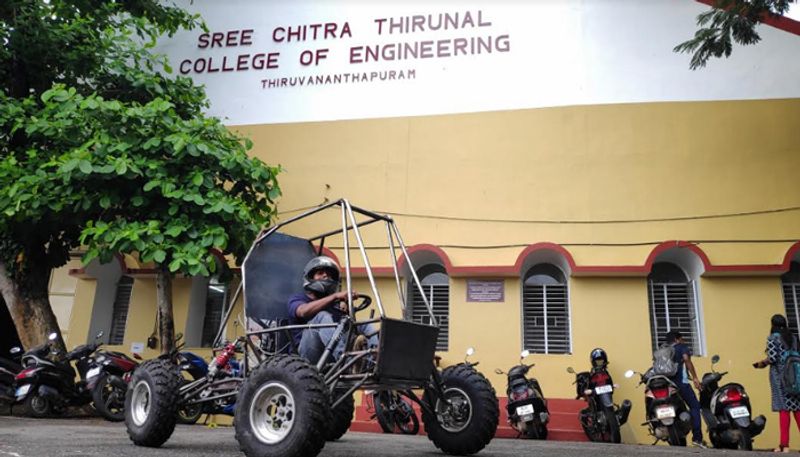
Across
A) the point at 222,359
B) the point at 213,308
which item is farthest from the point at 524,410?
the point at 213,308

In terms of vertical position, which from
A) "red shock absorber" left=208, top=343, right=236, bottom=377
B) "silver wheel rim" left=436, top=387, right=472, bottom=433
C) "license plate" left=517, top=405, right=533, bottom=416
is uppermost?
"red shock absorber" left=208, top=343, right=236, bottom=377

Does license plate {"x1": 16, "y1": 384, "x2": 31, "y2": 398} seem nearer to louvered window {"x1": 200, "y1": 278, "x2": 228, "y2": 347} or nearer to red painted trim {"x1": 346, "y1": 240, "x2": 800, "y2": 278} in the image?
louvered window {"x1": 200, "y1": 278, "x2": 228, "y2": 347}

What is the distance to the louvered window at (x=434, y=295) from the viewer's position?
A: 32.9 ft

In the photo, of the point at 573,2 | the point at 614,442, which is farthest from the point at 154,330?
the point at 573,2

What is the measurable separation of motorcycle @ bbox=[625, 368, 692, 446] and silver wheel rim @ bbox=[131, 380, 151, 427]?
579cm

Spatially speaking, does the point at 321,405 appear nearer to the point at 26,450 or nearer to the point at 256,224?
the point at 26,450

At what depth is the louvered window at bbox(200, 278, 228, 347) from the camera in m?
10.9

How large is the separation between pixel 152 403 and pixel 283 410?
5.18ft

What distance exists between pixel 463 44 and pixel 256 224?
5.69m

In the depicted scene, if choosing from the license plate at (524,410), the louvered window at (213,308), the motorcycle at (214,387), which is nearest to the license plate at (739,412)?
the license plate at (524,410)

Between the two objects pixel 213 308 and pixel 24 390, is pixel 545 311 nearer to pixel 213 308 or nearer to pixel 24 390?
pixel 213 308

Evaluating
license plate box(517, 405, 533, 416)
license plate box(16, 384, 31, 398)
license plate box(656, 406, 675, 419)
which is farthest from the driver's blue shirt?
license plate box(16, 384, 31, 398)

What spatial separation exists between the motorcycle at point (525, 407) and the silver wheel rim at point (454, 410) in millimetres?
3973

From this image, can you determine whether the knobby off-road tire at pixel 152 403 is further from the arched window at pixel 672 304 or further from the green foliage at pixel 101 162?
the arched window at pixel 672 304
